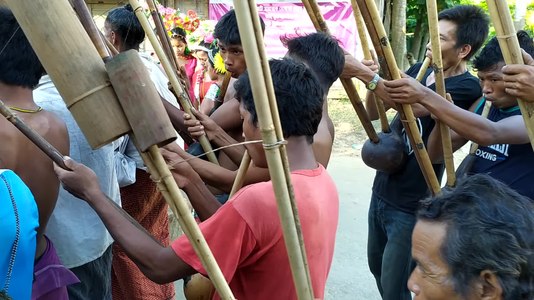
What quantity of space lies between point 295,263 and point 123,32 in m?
2.10

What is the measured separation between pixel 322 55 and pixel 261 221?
0.88 metres

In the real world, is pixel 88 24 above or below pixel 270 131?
above

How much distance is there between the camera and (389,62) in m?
1.90

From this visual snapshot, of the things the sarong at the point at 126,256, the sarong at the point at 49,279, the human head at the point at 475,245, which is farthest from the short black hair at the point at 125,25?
the human head at the point at 475,245

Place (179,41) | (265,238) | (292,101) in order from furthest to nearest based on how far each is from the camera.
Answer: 1. (179,41)
2. (292,101)
3. (265,238)

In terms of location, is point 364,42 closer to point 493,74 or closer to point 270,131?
point 493,74

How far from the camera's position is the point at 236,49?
2.52 metres

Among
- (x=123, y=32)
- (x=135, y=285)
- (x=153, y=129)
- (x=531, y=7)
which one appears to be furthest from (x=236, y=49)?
(x=531, y=7)

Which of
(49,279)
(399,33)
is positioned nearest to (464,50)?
(49,279)

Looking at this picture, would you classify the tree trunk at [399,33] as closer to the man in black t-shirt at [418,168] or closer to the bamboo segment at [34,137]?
the man in black t-shirt at [418,168]

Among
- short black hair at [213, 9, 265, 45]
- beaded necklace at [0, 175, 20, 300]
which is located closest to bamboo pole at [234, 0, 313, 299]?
beaded necklace at [0, 175, 20, 300]

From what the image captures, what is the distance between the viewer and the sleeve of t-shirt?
1.29 m

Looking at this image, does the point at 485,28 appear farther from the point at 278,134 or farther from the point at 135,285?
the point at 135,285

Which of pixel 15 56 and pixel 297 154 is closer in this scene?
pixel 297 154
